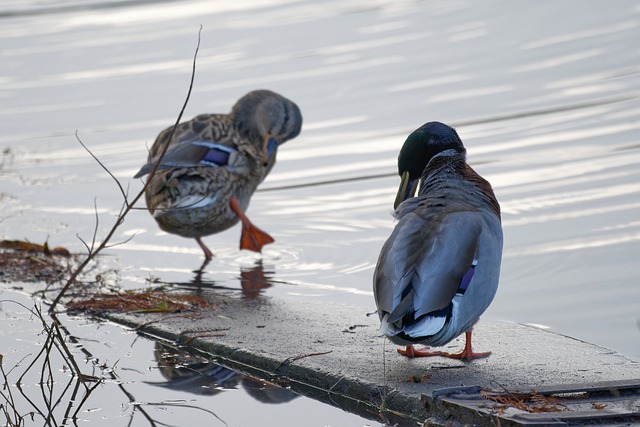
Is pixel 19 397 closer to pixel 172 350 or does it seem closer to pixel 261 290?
pixel 172 350

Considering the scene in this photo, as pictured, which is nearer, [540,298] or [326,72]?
[540,298]

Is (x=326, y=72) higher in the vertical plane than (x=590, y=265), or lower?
higher

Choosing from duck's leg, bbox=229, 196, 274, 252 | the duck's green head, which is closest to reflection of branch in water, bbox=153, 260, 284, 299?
duck's leg, bbox=229, 196, 274, 252

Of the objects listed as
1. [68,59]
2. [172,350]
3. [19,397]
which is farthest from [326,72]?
[19,397]

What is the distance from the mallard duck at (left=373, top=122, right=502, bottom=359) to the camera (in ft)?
13.6

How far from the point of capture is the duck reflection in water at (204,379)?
449cm

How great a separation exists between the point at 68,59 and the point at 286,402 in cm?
948

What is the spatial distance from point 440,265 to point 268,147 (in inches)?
130

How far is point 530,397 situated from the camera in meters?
4.04

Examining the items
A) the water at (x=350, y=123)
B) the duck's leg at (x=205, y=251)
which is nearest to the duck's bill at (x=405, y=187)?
the water at (x=350, y=123)

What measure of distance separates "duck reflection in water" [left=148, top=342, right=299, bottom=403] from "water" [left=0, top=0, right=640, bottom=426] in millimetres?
1161

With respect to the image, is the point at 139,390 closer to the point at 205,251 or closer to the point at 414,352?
the point at 414,352

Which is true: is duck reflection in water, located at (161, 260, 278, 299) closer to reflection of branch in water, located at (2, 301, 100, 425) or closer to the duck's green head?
the duck's green head

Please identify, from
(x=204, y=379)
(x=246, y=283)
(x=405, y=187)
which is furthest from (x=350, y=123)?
(x=204, y=379)
